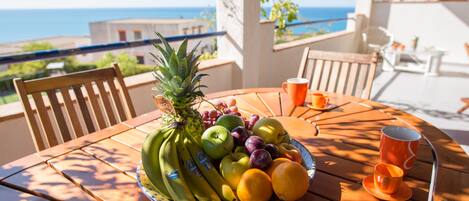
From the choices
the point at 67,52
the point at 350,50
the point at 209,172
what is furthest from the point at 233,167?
the point at 350,50

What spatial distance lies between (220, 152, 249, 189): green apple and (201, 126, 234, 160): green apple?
2 centimetres

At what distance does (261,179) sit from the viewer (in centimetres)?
73

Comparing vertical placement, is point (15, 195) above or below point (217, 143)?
below

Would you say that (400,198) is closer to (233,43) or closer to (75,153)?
(75,153)

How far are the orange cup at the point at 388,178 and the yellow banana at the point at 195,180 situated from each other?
443 mm

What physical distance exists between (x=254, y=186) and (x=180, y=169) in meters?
0.19

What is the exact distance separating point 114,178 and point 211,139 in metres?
0.34

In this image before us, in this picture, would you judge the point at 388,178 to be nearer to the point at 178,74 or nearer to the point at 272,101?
the point at 178,74

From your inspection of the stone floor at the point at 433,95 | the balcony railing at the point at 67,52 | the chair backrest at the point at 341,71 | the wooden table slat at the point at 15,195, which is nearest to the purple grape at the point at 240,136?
the wooden table slat at the point at 15,195

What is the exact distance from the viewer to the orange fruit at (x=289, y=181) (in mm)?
721

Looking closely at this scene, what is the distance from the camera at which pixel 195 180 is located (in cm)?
76

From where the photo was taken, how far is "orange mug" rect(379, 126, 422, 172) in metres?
0.89

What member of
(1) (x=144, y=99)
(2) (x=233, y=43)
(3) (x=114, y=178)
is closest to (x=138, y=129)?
(3) (x=114, y=178)

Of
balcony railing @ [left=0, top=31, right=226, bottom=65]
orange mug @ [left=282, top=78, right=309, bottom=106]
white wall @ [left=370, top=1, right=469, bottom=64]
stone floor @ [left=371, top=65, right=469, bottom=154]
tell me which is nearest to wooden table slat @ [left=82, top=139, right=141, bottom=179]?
balcony railing @ [left=0, top=31, right=226, bottom=65]
